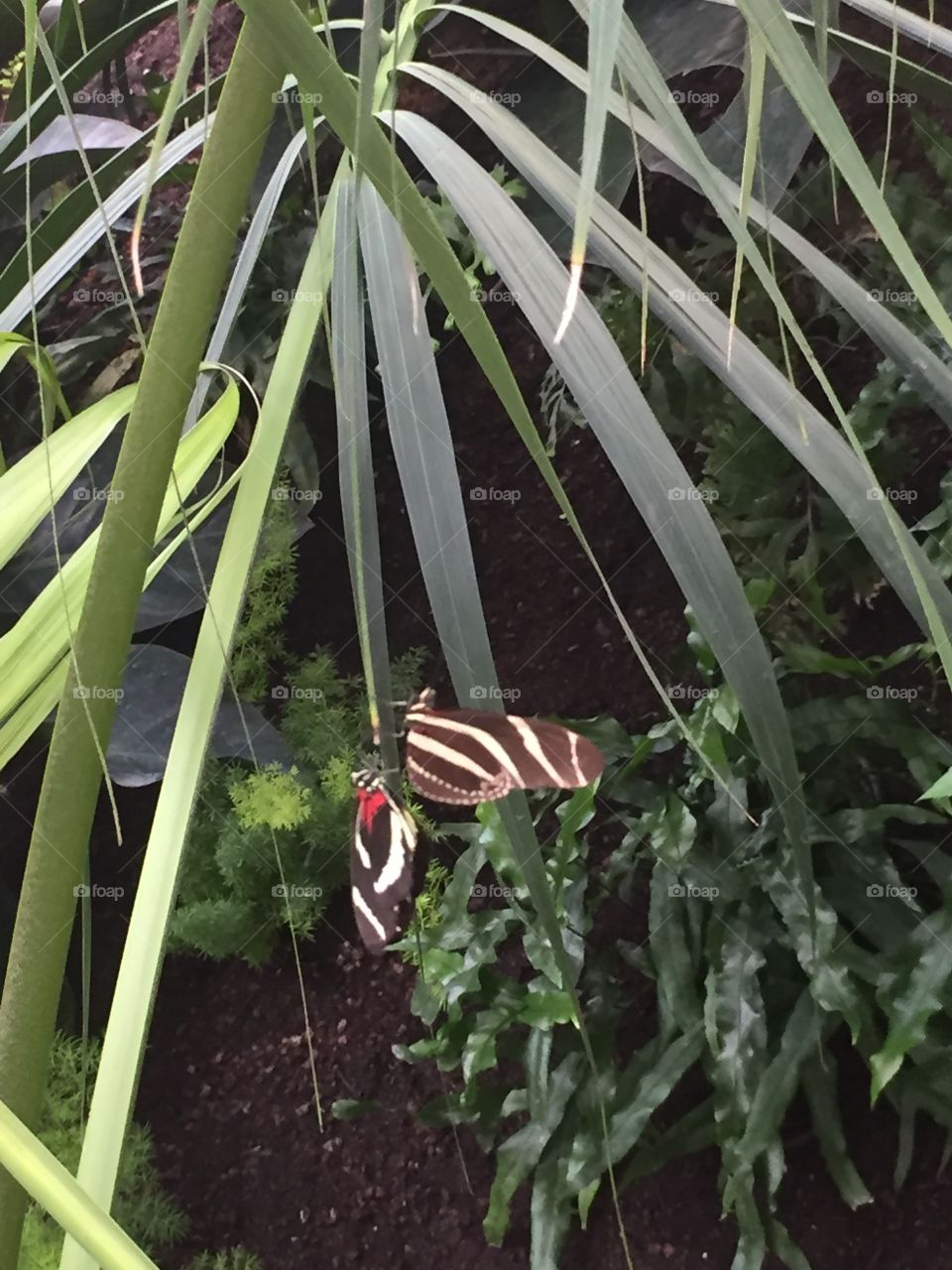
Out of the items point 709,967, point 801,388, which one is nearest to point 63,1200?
point 709,967

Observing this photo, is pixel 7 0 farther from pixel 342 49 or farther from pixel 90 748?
pixel 90 748

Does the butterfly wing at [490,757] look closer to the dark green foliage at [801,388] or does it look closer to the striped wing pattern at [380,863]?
the striped wing pattern at [380,863]

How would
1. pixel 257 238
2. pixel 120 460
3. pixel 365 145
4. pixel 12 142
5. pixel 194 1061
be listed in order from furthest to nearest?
1. pixel 194 1061
2. pixel 12 142
3. pixel 257 238
4. pixel 120 460
5. pixel 365 145

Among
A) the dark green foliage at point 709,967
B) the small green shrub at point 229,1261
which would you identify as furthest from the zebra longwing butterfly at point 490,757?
the small green shrub at point 229,1261

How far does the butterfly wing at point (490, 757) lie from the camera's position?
0.27 m

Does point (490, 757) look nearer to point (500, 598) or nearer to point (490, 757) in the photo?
point (490, 757)

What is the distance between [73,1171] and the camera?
0.68 meters

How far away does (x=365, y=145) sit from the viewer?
201 mm

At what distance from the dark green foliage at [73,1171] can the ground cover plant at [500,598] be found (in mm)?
29

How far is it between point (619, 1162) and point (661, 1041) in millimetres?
97

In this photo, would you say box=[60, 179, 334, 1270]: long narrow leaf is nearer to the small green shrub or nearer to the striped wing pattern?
the striped wing pattern

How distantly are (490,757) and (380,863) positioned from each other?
67 mm

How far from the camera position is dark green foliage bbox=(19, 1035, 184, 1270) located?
2.24 feet

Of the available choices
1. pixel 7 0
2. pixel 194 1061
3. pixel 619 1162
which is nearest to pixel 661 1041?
pixel 619 1162
